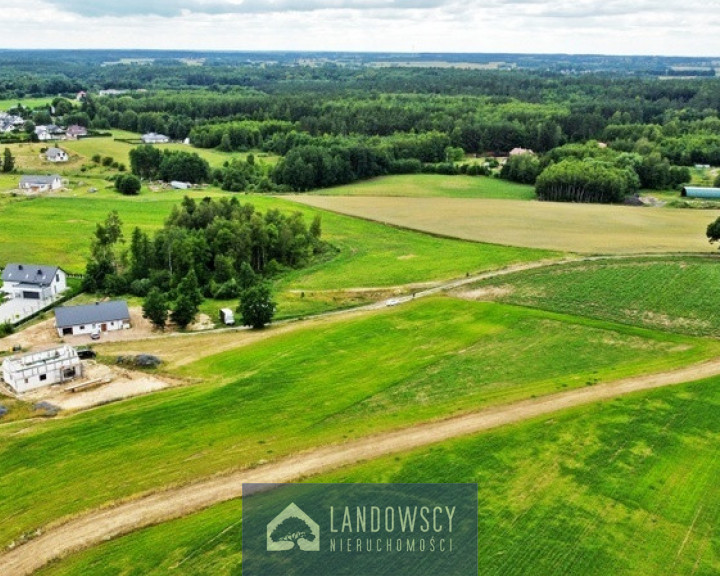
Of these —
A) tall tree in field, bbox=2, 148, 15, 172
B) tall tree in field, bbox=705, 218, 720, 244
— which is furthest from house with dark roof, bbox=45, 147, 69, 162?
tall tree in field, bbox=705, 218, 720, 244

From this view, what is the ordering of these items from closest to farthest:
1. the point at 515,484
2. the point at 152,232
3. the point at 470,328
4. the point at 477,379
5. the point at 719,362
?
the point at 515,484 → the point at 477,379 → the point at 719,362 → the point at 470,328 → the point at 152,232

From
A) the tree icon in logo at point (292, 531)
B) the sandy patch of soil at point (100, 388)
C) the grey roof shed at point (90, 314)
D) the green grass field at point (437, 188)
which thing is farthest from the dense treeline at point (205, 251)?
the tree icon in logo at point (292, 531)

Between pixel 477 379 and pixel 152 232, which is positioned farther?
pixel 152 232

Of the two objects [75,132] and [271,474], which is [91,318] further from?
[75,132]

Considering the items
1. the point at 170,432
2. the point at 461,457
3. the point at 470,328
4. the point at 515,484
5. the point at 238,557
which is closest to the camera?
the point at 238,557

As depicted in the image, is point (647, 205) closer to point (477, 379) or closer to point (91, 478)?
point (477, 379)

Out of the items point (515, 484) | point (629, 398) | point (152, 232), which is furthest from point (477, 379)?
point (152, 232)

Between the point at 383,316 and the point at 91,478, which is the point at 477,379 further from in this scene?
the point at 91,478
